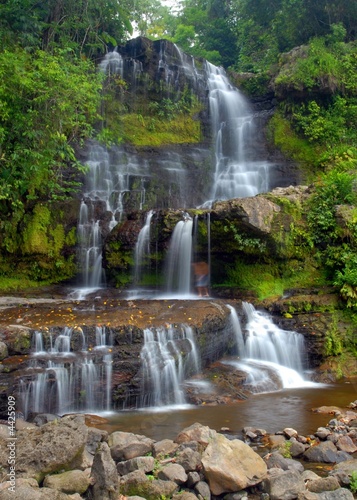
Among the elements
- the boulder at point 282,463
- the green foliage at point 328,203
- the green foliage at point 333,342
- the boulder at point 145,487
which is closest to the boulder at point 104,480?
the boulder at point 145,487

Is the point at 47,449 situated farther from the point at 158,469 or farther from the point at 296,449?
the point at 296,449

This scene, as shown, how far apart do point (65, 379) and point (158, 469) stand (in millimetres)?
3535

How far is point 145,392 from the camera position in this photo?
366 inches

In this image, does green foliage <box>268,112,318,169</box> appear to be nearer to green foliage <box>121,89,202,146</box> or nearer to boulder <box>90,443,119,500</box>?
green foliage <box>121,89,202,146</box>

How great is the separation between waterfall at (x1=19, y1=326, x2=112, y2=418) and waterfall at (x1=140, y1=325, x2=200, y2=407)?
76 centimetres

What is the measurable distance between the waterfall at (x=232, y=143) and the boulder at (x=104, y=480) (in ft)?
49.2

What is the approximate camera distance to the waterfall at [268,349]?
1101 centimetres

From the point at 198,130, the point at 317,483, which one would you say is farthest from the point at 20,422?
the point at 198,130

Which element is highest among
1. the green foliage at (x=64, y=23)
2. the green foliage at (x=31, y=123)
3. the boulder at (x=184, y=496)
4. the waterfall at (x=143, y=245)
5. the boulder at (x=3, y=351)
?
the green foliage at (x=64, y=23)

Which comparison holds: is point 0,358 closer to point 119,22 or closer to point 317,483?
point 317,483

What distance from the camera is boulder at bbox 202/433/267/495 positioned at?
5379 mm

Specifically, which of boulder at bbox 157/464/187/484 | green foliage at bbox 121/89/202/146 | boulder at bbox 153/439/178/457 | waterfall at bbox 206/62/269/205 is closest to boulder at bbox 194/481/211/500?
boulder at bbox 157/464/187/484

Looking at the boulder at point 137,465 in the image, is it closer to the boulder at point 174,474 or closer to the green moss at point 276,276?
the boulder at point 174,474

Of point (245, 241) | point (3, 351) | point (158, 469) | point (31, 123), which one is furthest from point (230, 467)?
point (31, 123)
